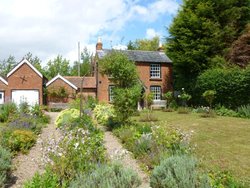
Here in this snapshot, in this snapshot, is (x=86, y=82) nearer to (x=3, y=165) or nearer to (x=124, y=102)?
(x=124, y=102)

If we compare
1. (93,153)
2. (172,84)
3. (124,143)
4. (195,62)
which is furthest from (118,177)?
(172,84)

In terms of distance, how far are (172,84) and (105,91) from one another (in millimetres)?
8429

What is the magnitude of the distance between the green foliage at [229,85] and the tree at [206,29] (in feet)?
8.78

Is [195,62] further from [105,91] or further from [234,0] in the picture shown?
[105,91]

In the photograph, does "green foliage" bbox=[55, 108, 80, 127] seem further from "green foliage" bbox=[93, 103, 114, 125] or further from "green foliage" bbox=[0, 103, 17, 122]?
"green foliage" bbox=[0, 103, 17, 122]

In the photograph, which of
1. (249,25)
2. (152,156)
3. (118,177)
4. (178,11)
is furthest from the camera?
(178,11)

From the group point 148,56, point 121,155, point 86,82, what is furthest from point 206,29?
point 121,155

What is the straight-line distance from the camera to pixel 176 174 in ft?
21.2

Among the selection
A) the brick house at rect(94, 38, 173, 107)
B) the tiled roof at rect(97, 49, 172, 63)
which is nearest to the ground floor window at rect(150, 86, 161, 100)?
the brick house at rect(94, 38, 173, 107)

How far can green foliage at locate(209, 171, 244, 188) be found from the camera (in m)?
7.07

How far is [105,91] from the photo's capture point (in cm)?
3478

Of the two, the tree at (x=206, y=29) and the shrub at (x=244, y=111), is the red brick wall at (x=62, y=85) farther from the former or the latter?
the shrub at (x=244, y=111)

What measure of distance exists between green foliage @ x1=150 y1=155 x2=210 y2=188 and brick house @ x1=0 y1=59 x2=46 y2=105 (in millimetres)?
27619

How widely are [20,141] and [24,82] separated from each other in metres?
21.8
